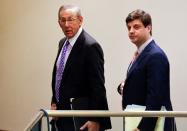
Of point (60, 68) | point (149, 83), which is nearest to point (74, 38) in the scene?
point (60, 68)

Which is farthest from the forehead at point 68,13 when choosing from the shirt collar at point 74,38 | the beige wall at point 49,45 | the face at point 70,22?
the beige wall at point 49,45

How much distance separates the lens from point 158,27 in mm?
4422

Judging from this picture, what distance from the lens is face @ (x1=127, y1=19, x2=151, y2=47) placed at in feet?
9.09

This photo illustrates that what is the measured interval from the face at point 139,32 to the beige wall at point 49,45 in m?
1.57

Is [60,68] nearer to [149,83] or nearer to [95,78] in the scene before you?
[95,78]

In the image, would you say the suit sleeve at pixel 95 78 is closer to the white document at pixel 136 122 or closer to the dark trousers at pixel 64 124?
the dark trousers at pixel 64 124

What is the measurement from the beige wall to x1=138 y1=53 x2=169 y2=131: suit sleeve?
1658 mm

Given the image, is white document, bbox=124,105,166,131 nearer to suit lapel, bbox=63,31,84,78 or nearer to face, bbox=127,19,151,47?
face, bbox=127,19,151,47

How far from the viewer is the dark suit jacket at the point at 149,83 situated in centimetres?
265

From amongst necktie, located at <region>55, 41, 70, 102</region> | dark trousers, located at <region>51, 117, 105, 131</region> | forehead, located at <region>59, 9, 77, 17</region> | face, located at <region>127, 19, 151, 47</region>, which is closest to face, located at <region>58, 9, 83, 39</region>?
forehead, located at <region>59, 9, 77, 17</region>

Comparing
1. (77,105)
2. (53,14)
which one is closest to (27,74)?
(53,14)

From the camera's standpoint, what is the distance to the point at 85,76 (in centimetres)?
311

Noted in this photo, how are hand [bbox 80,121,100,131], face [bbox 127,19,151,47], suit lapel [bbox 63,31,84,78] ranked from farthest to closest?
suit lapel [bbox 63,31,84,78]
hand [bbox 80,121,100,131]
face [bbox 127,19,151,47]

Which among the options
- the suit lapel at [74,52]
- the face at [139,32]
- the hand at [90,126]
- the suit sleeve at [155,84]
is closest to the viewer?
the suit sleeve at [155,84]
